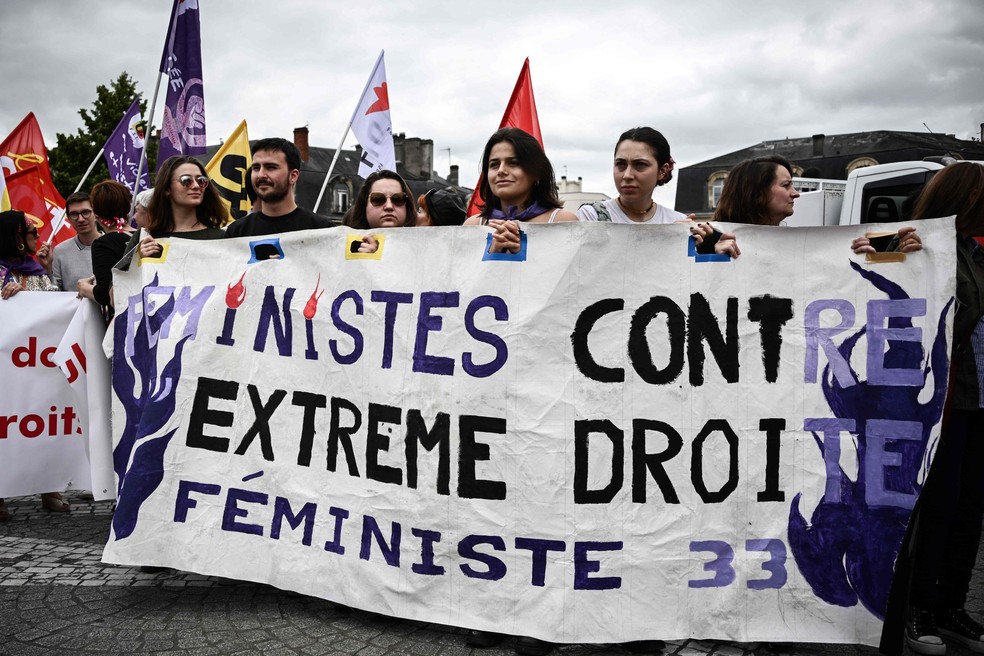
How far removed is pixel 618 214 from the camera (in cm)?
382

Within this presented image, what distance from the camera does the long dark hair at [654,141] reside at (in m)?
3.79

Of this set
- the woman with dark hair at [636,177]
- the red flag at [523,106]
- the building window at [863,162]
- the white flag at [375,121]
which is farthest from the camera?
the building window at [863,162]

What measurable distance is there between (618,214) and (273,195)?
6.11ft

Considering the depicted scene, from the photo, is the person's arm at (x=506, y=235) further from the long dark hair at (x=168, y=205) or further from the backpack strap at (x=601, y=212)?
the long dark hair at (x=168, y=205)

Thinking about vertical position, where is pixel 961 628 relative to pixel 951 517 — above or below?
below

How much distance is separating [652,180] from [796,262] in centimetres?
95

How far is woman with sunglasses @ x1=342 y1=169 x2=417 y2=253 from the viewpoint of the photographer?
13.3 feet

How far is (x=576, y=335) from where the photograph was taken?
304 cm

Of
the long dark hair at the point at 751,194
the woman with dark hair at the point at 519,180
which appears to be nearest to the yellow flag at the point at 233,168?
the woman with dark hair at the point at 519,180

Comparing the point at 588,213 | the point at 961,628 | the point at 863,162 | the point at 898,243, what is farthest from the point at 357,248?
the point at 863,162

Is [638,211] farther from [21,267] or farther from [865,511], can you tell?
[21,267]

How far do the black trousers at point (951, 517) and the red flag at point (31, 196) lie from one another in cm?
860

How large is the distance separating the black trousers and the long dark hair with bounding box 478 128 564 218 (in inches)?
73.4

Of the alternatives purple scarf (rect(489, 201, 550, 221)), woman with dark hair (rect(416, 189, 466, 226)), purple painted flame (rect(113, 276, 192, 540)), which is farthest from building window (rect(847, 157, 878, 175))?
purple painted flame (rect(113, 276, 192, 540))
